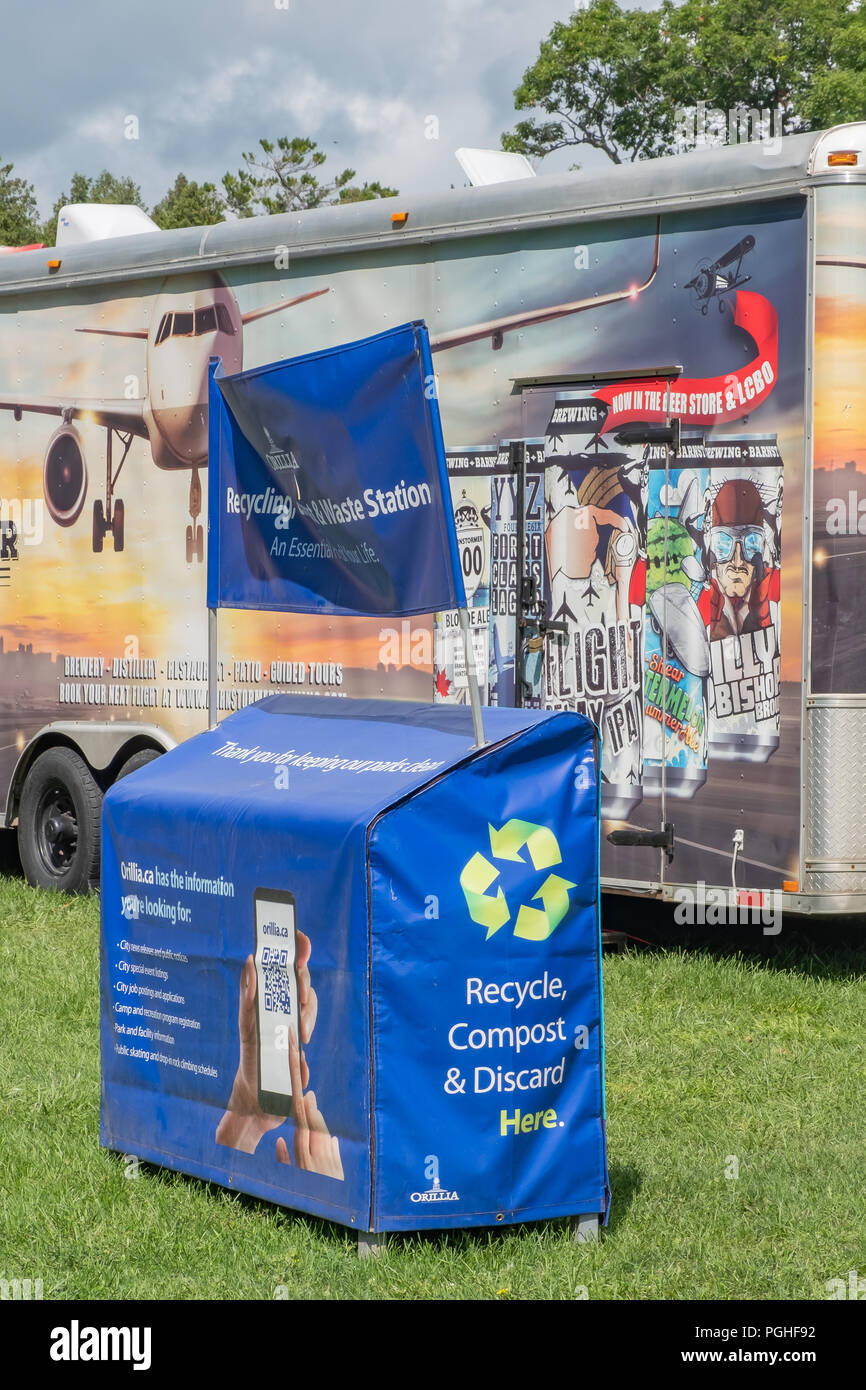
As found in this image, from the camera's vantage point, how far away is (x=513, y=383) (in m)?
8.32

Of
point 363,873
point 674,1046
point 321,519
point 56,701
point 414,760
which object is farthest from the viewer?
point 56,701

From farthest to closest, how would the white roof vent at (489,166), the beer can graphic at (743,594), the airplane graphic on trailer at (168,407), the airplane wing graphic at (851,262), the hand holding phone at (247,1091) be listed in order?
the airplane graphic on trailer at (168,407), the white roof vent at (489,166), the beer can graphic at (743,594), the airplane wing graphic at (851,262), the hand holding phone at (247,1091)

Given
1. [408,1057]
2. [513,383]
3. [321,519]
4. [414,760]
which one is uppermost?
[513,383]

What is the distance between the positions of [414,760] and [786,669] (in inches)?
129

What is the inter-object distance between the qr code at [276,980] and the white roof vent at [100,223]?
718 cm

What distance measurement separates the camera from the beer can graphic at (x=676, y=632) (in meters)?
7.70

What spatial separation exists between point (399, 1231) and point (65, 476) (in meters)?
6.92

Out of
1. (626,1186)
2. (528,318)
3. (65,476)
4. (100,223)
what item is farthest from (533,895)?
(100,223)

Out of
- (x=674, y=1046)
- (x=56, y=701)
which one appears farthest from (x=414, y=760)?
(x=56, y=701)

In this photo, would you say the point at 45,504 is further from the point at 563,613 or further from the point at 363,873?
the point at 363,873

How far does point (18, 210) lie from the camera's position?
170 ft

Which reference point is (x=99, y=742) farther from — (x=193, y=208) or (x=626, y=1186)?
(x=193, y=208)

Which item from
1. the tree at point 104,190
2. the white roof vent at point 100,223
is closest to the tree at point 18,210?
the tree at point 104,190

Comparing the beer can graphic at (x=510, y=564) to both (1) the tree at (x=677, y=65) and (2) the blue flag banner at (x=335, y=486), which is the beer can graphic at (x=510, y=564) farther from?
(1) the tree at (x=677, y=65)
